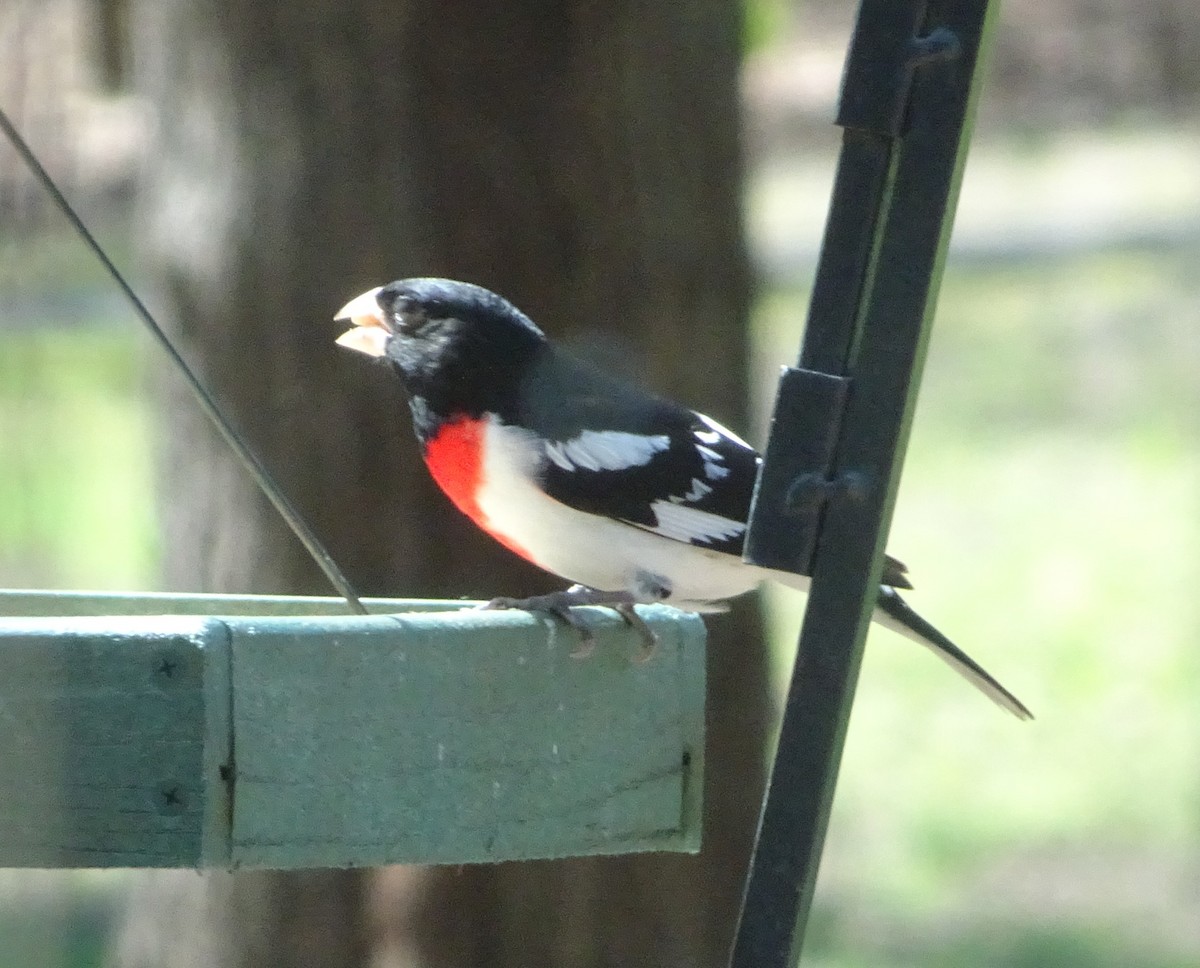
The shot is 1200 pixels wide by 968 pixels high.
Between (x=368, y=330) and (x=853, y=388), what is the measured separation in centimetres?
128

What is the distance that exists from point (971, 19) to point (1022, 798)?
544 centimetres

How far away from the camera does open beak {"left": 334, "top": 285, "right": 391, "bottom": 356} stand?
3.12 meters

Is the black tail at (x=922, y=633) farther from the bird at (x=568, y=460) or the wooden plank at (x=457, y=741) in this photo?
the wooden plank at (x=457, y=741)

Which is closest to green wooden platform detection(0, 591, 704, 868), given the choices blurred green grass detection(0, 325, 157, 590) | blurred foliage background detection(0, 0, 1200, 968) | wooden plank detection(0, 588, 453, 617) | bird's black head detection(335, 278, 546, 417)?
wooden plank detection(0, 588, 453, 617)

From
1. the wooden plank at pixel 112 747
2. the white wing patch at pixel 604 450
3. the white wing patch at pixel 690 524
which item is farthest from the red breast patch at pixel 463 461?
the wooden plank at pixel 112 747

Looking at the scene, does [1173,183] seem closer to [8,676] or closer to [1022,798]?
[1022,798]

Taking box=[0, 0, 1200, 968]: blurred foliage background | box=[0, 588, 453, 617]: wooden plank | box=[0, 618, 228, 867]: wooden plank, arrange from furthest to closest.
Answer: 1. box=[0, 0, 1200, 968]: blurred foliage background
2. box=[0, 588, 453, 617]: wooden plank
3. box=[0, 618, 228, 867]: wooden plank

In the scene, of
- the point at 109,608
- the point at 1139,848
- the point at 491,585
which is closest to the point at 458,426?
the point at 109,608

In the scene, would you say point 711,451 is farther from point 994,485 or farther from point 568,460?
point 994,485

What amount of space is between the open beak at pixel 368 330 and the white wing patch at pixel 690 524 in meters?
0.51

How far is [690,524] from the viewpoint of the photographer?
3068mm

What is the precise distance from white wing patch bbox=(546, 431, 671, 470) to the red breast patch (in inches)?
4.7

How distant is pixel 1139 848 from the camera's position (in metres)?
6.69

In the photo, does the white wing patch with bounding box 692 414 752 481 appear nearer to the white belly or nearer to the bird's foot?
the white belly
